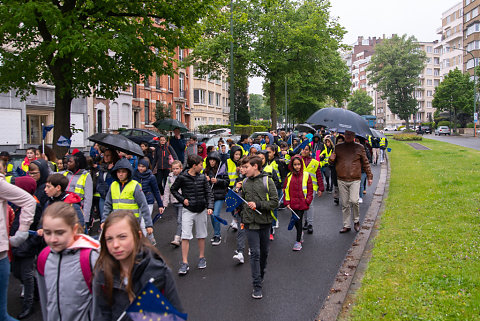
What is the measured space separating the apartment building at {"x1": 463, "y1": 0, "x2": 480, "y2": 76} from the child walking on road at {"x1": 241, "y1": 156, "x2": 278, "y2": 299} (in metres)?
76.8

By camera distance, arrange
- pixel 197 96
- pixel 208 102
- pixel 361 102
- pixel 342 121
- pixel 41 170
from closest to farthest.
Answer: pixel 41 170, pixel 342 121, pixel 197 96, pixel 208 102, pixel 361 102

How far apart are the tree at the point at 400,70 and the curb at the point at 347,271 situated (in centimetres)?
6590

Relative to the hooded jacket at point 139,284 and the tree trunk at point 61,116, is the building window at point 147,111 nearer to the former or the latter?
the tree trunk at point 61,116

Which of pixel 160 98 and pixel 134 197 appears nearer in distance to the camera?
pixel 134 197

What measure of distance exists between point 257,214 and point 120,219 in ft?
9.71

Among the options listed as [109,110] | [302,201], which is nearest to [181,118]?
[109,110]

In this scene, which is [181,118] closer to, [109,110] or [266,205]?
[109,110]

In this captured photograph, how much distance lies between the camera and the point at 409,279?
5.33 metres

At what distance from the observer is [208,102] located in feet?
188

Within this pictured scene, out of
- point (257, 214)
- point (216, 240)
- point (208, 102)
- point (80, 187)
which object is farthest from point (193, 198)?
point (208, 102)

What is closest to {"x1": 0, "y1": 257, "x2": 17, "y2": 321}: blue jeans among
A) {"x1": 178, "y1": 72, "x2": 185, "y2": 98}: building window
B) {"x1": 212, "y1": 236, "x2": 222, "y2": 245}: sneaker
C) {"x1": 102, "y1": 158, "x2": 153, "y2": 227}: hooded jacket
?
{"x1": 102, "y1": 158, "x2": 153, "y2": 227}: hooded jacket

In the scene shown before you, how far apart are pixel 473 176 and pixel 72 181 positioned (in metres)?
13.2

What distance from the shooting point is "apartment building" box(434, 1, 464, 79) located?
277ft

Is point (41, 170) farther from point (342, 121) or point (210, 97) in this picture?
point (210, 97)
